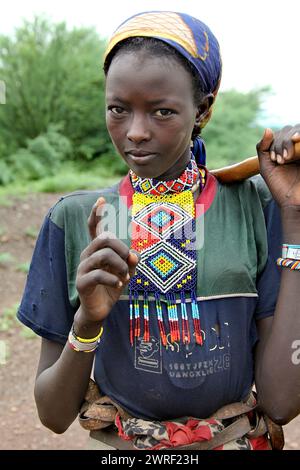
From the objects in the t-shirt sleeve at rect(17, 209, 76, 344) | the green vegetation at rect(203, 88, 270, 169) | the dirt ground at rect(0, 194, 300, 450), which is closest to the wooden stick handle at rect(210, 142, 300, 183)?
the t-shirt sleeve at rect(17, 209, 76, 344)

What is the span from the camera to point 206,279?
1.74m

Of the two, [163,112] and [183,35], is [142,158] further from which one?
[183,35]

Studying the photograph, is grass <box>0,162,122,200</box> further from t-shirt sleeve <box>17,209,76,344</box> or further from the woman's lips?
the woman's lips

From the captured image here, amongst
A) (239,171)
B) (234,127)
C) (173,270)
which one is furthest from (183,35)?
(234,127)

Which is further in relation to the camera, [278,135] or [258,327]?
[258,327]

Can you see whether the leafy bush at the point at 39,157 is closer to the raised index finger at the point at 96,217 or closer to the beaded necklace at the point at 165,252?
the beaded necklace at the point at 165,252

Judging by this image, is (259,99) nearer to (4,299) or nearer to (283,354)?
(4,299)

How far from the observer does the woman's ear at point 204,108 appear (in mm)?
1751

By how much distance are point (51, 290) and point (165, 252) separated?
36 cm

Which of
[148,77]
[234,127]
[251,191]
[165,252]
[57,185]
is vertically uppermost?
[148,77]

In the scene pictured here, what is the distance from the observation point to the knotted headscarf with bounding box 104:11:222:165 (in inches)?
63.1

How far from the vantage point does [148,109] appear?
5.21 ft
